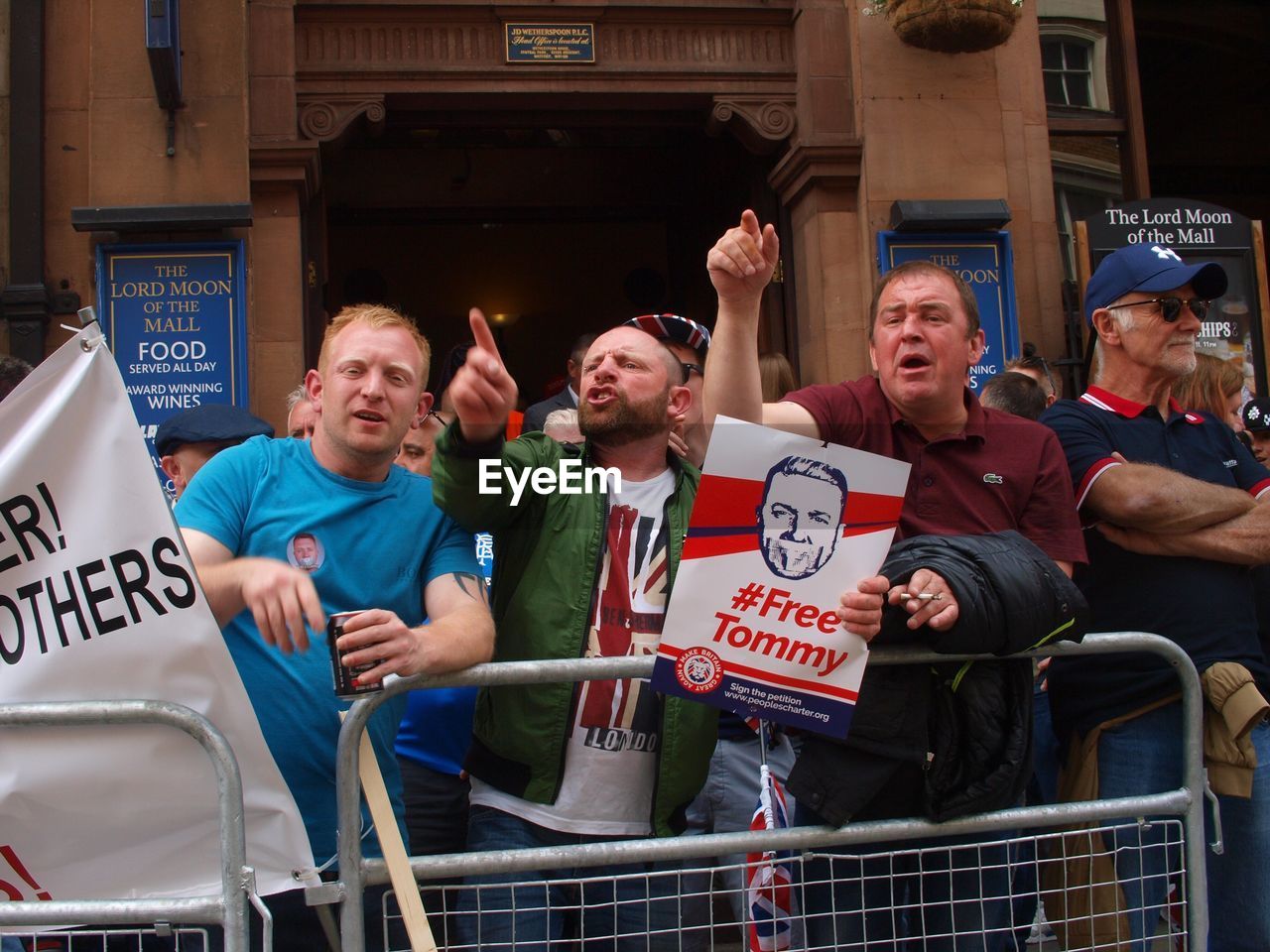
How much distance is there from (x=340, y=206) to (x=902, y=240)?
19.9 ft

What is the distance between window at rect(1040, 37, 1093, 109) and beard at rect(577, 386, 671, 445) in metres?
7.16

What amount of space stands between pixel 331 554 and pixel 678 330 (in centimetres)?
170

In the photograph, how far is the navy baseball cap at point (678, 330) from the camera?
395 cm

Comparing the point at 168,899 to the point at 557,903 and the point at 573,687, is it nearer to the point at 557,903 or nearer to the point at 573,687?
the point at 557,903

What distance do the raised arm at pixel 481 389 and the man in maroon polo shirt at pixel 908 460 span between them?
0.54m

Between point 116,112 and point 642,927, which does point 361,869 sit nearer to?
point 642,927

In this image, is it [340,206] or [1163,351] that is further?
[340,206]

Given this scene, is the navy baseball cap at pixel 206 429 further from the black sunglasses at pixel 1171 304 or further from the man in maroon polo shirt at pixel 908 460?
the black sunglasses at pixel 1171 304

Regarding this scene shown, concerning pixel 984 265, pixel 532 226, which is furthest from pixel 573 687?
pixel 532 226

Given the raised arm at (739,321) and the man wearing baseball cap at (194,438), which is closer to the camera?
the raised arm at (739,321)

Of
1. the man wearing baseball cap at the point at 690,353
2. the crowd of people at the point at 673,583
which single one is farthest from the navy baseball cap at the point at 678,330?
the crowd of people at the point at 673,583

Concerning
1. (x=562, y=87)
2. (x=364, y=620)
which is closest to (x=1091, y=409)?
(x=364, y=620)

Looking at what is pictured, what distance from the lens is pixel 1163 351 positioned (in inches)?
136

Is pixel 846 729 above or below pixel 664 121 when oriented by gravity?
below
